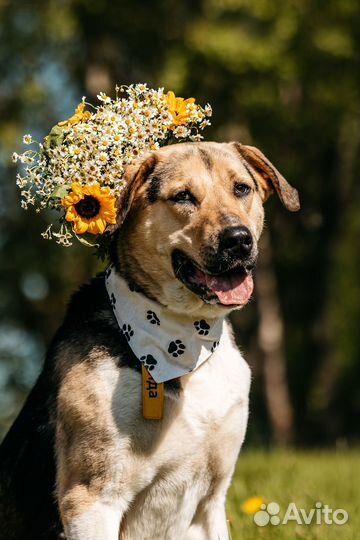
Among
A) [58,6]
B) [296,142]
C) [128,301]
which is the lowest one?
[296,142]

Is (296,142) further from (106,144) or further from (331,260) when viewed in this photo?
(106,144)

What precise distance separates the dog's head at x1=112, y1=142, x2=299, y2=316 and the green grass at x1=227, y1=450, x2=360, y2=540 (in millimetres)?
1705

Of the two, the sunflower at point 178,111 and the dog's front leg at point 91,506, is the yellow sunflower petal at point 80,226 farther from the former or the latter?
the dog's front leg at point 91,506

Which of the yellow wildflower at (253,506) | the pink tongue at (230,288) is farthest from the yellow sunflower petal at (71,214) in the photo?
the yellow wildflower at (253,506)

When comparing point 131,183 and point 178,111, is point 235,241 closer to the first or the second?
point 131,183

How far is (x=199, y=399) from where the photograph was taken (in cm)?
471

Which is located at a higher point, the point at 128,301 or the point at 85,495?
the point at 128,301

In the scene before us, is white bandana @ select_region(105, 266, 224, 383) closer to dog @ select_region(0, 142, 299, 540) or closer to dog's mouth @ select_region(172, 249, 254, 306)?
dog @ select_region(0, 142, 299, 540)

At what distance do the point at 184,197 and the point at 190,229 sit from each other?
20 centimetres

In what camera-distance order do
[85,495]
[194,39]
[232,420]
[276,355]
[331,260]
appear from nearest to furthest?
[85,495], [232,420], [194,39], [276,355], [331,260]

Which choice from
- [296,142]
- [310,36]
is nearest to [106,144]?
[310,36]

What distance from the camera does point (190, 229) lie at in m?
4.75

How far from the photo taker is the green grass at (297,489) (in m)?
5.84

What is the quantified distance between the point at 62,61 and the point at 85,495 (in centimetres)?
1724
